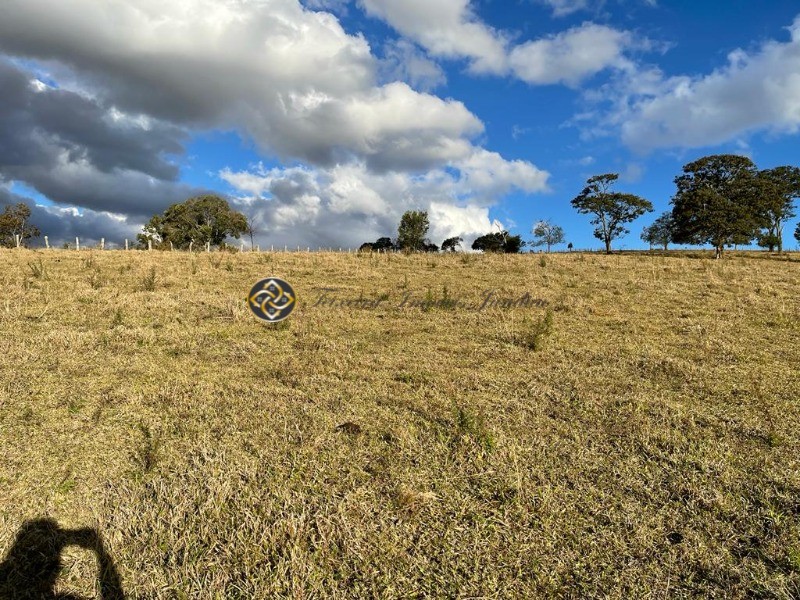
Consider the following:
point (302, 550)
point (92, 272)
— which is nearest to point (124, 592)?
point (302, 550)

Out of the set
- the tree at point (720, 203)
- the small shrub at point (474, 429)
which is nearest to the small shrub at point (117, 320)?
the small shrub at point (474, 429)

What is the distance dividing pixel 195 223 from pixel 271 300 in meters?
76.7

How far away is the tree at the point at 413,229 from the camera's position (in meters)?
94.8

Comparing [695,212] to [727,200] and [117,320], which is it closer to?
[727,200]

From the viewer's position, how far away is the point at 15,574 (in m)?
3.14

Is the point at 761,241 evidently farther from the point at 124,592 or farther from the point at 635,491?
the point at 124,592

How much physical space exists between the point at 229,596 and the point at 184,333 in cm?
695

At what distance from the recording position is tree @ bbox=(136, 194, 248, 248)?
256ft

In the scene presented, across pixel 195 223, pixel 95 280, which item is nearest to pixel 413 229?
pixel 195 223

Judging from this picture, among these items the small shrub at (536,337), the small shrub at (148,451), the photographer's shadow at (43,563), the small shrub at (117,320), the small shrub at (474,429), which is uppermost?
the small shrub at (536,337)

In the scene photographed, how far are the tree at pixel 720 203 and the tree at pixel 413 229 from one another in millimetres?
51765

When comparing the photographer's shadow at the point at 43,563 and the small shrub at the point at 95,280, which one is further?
the small shrub at the point at 95,280

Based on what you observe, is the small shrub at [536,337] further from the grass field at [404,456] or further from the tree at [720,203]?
the tree at [720,203]

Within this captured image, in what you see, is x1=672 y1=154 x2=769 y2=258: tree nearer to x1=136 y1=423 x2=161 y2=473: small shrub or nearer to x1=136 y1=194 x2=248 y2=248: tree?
x1=136 y1=423 x2=161 y2=473: small shrub
